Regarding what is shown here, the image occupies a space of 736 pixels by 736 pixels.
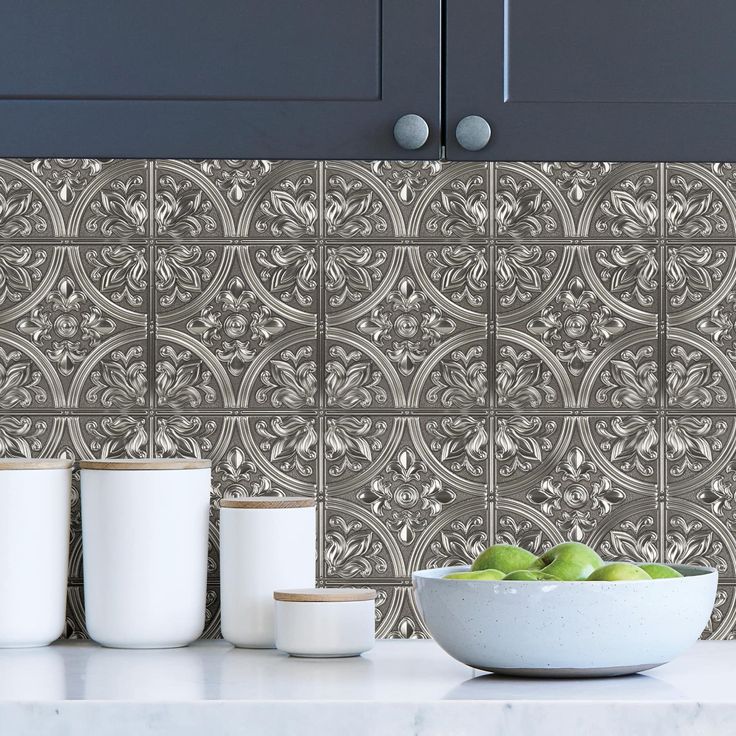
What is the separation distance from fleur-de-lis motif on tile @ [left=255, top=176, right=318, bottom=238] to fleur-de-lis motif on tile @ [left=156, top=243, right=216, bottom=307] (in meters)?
0.10

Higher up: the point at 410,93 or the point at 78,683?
the point at 410,93

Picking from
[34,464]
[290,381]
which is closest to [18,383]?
[34,464]

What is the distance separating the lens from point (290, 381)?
1737 millimetres

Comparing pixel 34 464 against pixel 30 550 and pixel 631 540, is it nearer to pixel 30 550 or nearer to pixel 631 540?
pixel 30 550

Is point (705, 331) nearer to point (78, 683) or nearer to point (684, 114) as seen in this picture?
point (684, 114)

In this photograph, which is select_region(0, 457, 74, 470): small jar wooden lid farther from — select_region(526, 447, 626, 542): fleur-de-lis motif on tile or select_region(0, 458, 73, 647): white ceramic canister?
select_region(526, 447, 626, 542): fleur-de-lis motif on tile

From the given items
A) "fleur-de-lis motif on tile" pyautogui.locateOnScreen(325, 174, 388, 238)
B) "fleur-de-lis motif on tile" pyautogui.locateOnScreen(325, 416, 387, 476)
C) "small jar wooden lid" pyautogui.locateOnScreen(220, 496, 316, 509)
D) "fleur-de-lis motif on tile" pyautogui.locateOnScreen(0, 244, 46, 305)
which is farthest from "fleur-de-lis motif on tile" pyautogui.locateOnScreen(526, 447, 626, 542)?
"fleur-de-lis motif on tile" pyautogui.locateOnScreen(0, 244, 46, 305)

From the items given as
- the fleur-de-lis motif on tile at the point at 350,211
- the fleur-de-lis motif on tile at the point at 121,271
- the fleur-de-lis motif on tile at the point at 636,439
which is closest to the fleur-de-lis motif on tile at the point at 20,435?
the fleur-de-lis motif on tile at the point at 121,271

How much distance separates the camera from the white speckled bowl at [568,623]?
4.22 ft

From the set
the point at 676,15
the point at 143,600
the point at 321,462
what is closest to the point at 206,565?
the point at 143,600

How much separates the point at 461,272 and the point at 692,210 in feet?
1.26

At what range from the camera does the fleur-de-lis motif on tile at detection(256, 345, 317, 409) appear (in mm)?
1736

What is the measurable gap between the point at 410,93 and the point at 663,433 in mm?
669

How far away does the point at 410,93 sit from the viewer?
1.54 meters
